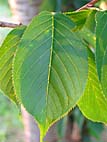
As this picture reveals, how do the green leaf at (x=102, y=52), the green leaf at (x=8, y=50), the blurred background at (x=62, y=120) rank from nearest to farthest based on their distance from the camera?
the green leaf at (x=102, y=52) → the green leaf at (x=8, y=50) → the blurred background at (x=62, y=120)

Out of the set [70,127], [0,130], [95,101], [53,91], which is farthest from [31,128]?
[0,130]

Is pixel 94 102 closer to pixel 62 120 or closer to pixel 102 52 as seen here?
pixel 102 52

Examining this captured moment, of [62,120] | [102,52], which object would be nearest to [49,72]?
[102,52]

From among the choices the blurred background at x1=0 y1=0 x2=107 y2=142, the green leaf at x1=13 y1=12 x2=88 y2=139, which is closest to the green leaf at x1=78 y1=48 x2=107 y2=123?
the green leaf at x1=13 y1=12 x2=88 y2=139

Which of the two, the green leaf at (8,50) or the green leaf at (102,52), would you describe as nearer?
the green leaf at (102,52)

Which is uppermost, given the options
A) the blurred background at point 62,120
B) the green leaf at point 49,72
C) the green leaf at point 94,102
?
the green leaf at point 49,72

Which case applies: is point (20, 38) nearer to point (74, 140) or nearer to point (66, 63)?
point (66, 63)

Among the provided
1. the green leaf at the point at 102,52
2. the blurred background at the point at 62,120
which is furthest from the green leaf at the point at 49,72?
the blurred background at the point at 62,120

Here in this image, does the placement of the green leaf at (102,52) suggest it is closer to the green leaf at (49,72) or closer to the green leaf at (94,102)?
the green leaf at (49,72)

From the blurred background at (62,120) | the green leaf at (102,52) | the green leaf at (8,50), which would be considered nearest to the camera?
the green leaf at (102,52)
